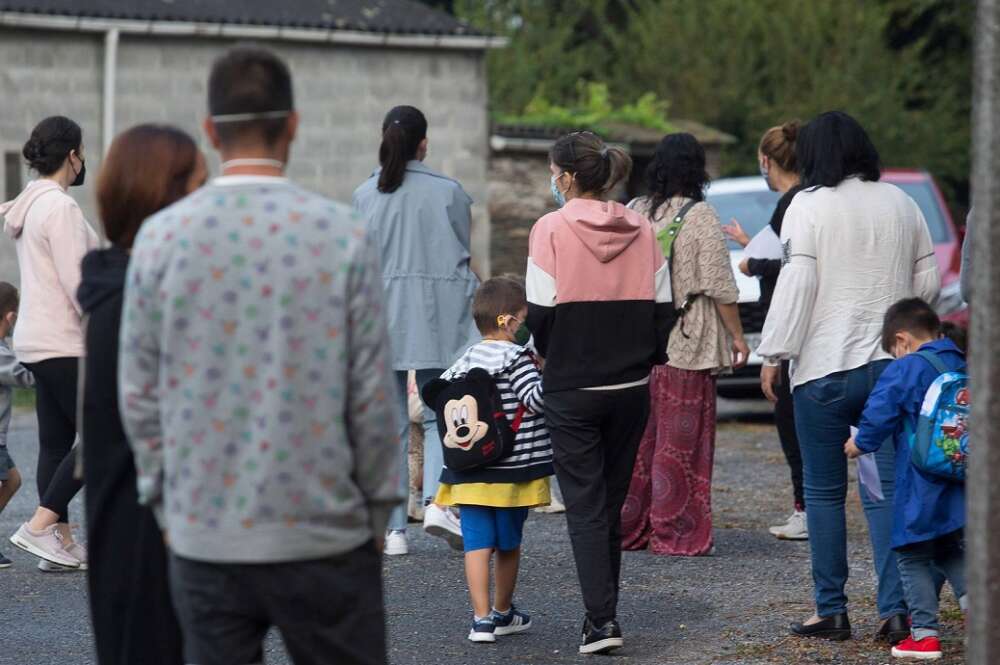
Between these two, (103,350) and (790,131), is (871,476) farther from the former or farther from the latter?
(103,350)

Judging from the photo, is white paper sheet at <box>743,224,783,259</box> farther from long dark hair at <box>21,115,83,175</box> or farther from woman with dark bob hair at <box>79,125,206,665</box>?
woman with dark bob hair at <box>79,125,206,665</box>

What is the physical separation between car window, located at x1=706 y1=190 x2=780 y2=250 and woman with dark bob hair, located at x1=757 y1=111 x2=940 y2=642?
25.0ft

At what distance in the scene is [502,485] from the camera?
5988 millimetres

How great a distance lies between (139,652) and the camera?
3.88 m

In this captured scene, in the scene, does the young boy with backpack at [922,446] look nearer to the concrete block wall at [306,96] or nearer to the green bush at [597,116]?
the concrete block wall at [306,96]

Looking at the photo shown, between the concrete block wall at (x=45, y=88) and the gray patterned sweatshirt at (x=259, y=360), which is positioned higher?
the concrete block wall at (x=45, y=88)

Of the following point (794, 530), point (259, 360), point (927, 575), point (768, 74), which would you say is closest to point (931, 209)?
point (794, 530)

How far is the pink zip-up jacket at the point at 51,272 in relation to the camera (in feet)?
22.0

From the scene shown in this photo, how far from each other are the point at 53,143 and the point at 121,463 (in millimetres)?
3217

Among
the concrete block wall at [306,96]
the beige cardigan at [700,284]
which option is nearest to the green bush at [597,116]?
the concrete block wall at [306,96]

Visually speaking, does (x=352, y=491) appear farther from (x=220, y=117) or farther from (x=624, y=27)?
(x=624, y=27)

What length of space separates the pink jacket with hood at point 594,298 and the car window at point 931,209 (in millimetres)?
8622

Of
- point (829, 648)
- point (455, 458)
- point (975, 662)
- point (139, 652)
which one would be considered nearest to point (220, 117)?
point (139, 652)

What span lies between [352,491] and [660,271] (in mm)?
2855
